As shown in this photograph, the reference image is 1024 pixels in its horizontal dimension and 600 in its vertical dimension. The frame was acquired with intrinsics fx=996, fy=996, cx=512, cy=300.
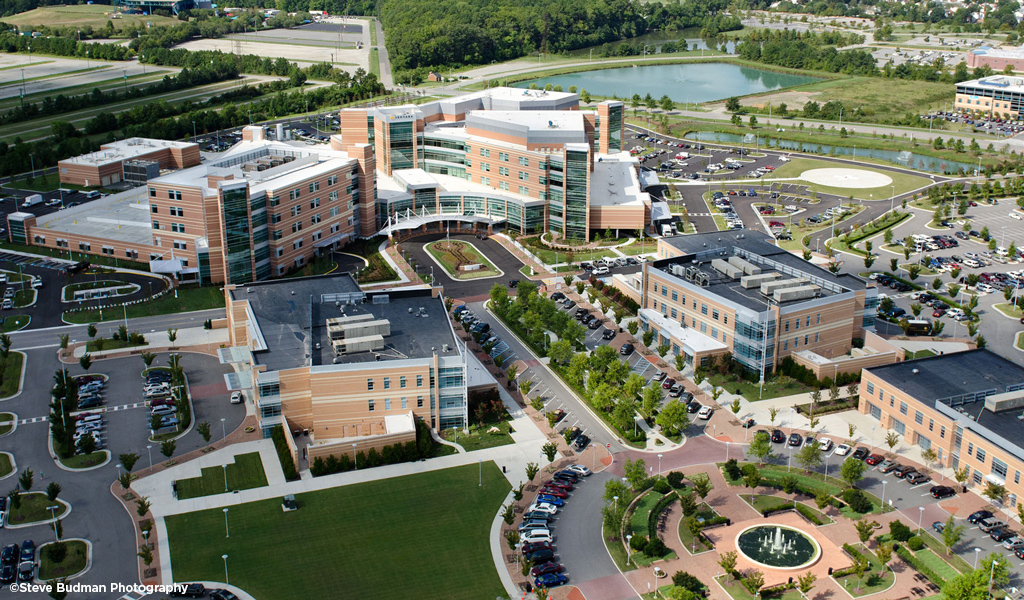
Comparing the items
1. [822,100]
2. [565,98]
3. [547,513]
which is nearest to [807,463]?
[547,513]

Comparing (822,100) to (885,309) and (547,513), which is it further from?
(547,513)

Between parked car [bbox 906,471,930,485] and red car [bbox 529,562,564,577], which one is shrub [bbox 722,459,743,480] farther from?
red car [bbox 529,562,564,577]

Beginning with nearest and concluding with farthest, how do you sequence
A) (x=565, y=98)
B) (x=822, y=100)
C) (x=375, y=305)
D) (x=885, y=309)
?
1. (x=375, y=305)
2. (x=885, y=309)
3. (x=565, y=98)
4. (x=822, y=100)

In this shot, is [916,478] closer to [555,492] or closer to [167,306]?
[555,492]

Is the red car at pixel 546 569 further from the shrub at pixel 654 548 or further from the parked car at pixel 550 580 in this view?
the shrub at pixel 654 548

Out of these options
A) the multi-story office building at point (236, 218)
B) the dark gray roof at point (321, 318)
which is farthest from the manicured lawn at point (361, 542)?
the multi-story office building at point (236, 218)
